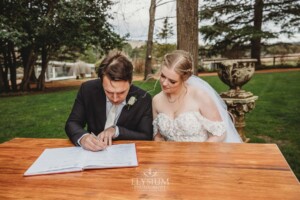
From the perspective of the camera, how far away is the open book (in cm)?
161

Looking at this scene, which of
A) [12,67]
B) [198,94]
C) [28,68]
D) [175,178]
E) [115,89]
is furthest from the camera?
[12,67]

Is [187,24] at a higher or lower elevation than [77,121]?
higher

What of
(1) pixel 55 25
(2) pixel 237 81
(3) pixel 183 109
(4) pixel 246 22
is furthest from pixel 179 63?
(4) pixel 246 22

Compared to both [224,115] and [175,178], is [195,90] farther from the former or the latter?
[175,178]

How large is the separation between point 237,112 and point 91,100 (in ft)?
7.34

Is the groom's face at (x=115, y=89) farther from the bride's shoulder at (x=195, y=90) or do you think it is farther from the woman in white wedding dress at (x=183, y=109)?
the bride's shoulder at (x=195, y=90)

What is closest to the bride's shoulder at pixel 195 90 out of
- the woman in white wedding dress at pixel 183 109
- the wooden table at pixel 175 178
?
the woman in white wedding dress at pixel 183 109

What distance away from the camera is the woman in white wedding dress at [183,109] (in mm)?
2697

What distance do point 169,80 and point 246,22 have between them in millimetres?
21859

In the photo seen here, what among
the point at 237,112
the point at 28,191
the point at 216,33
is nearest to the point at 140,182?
the point at 28,191

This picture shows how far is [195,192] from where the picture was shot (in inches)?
51.9

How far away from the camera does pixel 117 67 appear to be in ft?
7.95

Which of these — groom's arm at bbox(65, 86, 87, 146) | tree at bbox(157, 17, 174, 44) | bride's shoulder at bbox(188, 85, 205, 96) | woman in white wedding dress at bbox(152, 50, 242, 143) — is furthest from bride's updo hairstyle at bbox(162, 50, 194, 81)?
tree at bbox(157, 17, 174, 44)

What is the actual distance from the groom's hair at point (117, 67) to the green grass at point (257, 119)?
1674mm
